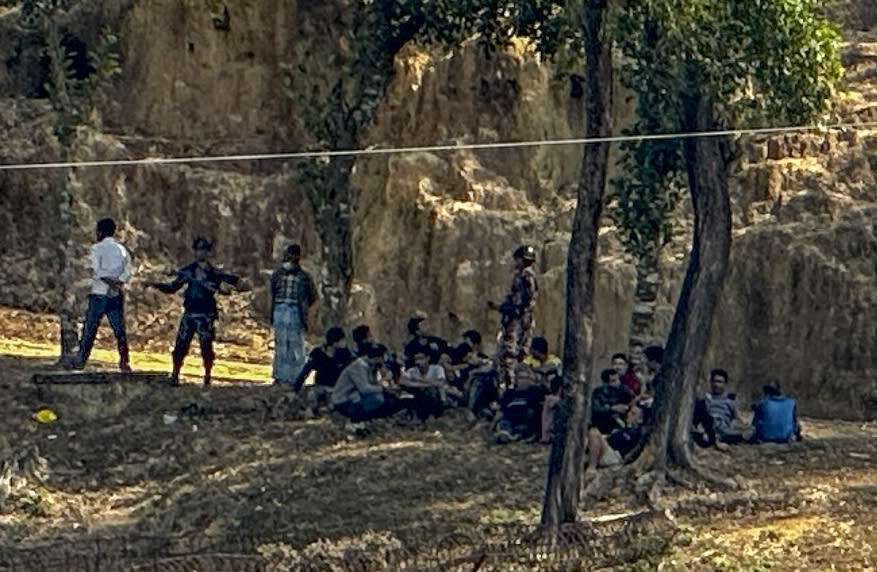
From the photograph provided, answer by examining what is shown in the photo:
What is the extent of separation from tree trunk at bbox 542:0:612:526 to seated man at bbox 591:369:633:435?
2.41 meters

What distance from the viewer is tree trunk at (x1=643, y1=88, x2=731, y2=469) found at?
1517cm

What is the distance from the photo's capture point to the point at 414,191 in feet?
88.9

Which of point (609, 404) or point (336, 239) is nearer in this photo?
point (609, 404)

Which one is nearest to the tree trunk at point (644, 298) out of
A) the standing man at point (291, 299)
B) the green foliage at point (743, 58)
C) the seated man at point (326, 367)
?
the seated man at point (326, 367)

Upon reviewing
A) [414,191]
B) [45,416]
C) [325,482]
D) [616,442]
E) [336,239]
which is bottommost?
[325,482]

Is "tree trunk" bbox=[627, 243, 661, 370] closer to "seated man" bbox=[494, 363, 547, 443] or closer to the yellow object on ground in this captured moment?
"seated man" bbox=[494, 363, 547, 443]

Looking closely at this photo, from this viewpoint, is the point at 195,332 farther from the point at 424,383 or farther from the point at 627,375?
the point at 627,375

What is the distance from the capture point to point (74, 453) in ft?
60.1

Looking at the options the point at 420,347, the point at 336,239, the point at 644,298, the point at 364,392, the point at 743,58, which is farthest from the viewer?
the point at 336,239

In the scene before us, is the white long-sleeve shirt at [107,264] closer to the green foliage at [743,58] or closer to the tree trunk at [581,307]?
the green foliage at [743,58]

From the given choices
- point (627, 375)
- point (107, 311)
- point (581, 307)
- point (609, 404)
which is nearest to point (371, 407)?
point (627, 375)

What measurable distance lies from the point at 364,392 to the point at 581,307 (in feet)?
14.6

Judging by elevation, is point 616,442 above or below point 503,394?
below

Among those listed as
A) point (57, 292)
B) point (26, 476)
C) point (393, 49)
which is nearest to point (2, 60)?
point (57, 292)
